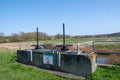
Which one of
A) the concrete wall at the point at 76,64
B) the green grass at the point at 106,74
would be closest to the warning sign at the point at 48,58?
the concrete wall at the point at 76,64

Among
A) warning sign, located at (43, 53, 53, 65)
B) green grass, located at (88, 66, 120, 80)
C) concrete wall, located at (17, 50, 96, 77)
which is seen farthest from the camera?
warning sign, located at (43, 53, 53, 65)

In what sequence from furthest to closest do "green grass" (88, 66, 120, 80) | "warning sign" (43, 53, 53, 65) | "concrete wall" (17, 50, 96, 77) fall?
"warning sign" (43, 53, 53, 65) < "concrete wall" (17, 50, 96, 77) < "green grass" (88, 66, 120, 80)

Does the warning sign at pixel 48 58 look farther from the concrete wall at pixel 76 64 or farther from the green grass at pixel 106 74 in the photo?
the green grass at pixel 106 74

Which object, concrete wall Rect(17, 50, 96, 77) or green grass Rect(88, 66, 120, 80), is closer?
green grass Rect(88, 66, 120, 80)

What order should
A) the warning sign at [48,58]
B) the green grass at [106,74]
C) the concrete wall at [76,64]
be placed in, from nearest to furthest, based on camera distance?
1. the green grass at [106,74]
2. the concrete wall at [76,64]
3. the warning sign at [48,58]

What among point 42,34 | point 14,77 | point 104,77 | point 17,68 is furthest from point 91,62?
point 42,34

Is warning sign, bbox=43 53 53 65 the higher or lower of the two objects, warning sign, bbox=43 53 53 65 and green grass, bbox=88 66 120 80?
the higher

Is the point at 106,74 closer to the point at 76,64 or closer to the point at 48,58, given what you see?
the point at 76,64

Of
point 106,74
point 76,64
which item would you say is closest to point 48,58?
point 76,64

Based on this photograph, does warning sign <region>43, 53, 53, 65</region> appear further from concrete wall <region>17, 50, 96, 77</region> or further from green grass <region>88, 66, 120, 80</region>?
green grass <region>88, 66, 120, 80</region>

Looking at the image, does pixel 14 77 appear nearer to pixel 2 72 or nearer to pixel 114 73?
pixel 2 72

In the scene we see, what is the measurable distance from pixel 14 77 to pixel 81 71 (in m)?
2.98

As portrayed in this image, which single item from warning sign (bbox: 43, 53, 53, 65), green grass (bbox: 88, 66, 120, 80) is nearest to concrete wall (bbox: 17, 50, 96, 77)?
warning sign (bbox: 43, 53, 53, 65)

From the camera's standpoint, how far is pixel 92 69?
9617 millimetres
